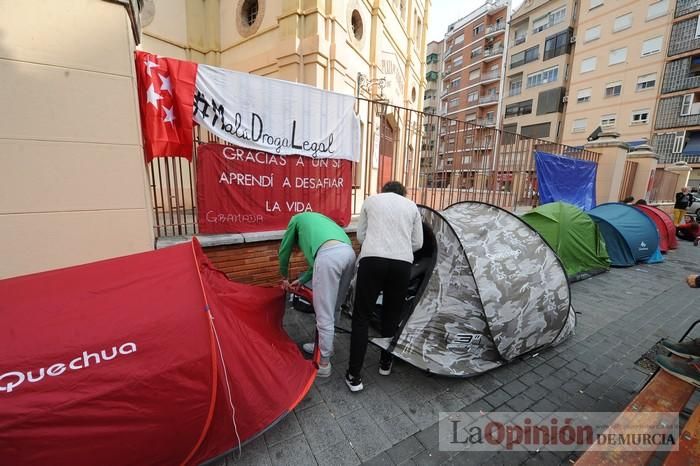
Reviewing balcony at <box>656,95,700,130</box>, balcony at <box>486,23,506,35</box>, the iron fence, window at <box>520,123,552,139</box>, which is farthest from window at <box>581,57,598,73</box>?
the iron fence

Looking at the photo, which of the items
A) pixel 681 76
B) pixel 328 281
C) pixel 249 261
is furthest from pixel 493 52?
pixel 328 281

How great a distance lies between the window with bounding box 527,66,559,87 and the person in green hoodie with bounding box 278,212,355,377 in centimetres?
3556

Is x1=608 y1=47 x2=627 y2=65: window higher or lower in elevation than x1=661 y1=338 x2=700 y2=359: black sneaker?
higher

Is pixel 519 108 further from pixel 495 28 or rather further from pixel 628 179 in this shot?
pixel 628 179

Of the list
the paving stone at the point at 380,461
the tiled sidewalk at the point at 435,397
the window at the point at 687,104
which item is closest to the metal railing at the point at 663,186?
the window at the point at 687,104

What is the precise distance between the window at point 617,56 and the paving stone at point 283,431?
1294 inches

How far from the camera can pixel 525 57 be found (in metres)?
31.5

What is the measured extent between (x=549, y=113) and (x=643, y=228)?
27.9 meters

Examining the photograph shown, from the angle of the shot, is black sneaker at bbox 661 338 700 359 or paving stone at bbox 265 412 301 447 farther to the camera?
black sneaker at bbox 661 338 700 359

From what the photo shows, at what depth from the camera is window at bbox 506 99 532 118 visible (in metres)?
30.9

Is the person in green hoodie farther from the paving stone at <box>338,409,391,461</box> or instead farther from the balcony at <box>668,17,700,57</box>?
the balcony at <box>668,17,700,57</box>

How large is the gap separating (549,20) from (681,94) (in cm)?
1485

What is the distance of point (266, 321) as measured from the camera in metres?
2.45

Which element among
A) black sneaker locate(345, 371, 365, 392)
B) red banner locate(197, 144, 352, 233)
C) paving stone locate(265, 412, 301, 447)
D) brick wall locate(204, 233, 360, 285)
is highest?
red banner locate(197, 144, 352, 233)
